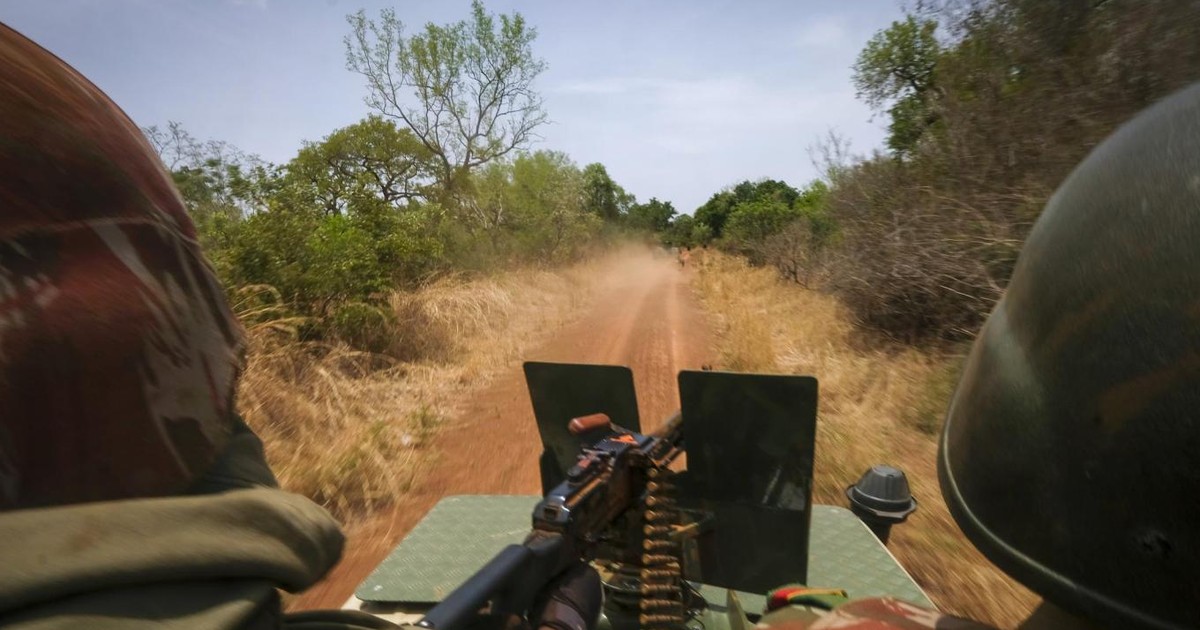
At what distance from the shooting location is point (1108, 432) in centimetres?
84

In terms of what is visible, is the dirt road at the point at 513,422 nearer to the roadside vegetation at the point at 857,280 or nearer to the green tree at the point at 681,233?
the roadside vegetation at the point at 857,280

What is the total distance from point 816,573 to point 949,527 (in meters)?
1.80

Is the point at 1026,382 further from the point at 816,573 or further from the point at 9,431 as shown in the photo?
the point at 816,573

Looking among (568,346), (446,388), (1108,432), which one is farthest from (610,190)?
(1108,432)

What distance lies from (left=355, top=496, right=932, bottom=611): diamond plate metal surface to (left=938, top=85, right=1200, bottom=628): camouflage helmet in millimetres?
1788

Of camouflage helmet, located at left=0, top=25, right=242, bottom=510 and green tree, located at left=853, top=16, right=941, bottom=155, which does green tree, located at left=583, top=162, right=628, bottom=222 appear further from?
camouflage helmet, located at left=0, top=25, right=242, bottom=510

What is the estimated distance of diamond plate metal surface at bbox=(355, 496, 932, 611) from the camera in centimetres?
265

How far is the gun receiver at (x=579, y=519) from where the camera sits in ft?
4.00

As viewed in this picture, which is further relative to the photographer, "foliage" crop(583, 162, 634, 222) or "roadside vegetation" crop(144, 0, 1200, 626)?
"foliage" crop(583, 162, 634, 222)

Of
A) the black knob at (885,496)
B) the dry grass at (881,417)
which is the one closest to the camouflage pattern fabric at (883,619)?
the black knob at (885,496)

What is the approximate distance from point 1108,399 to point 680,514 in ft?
5.83

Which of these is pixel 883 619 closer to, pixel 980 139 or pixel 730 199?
pixel 980 139

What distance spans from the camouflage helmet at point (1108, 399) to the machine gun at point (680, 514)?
966 millimetres

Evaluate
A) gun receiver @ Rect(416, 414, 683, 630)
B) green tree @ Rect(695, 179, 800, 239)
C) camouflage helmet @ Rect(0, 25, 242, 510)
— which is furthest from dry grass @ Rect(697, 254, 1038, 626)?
green tree @ Rect(695, 179, 800, 239)
